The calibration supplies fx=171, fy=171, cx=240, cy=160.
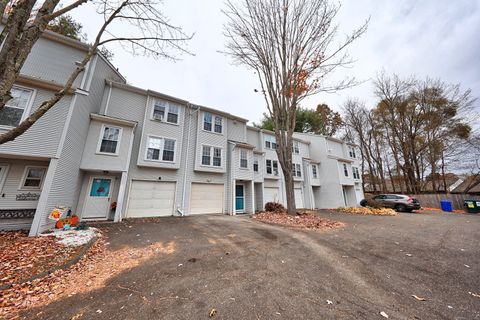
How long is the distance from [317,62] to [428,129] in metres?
21.8

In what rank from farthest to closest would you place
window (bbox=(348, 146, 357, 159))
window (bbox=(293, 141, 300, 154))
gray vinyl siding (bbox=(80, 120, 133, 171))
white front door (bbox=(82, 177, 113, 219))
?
1. window (bbox=(348, 146, 357, 159))
2. window (bbox=(293, 141, 300, 154))
3. white front door (bbox=(82, 177, 113, 219))
4. gray vinyl siding (bbox=(80, 120, 133, 171))

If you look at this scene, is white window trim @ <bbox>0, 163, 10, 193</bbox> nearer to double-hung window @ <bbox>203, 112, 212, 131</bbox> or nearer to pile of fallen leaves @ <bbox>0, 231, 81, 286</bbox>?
pile of fallen leaves @ <bbox>0, 231, 81, 286</bbox>

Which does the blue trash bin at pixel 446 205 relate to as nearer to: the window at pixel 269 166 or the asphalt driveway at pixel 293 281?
the asphalt driveway at pixel 293 281

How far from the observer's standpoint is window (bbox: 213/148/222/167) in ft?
41.3

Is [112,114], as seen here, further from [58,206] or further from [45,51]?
[58,206]

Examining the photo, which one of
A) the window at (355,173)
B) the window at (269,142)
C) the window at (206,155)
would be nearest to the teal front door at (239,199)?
the window at (206,155)

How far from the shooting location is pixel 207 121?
13070 mm

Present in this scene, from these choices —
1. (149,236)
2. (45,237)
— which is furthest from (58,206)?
(149,236)

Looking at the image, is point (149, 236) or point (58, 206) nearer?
point (149, 236)

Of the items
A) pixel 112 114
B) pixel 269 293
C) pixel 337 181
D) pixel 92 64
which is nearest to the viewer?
pixel 269 293

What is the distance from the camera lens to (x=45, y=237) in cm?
573

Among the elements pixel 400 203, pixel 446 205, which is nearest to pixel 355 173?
pixel 400 203

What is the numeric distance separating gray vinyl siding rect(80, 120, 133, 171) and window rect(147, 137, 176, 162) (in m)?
1.30

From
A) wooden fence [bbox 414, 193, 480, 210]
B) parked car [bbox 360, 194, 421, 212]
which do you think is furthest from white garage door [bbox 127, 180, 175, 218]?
wooden fence [bbox 414, 193, 480, 210]
